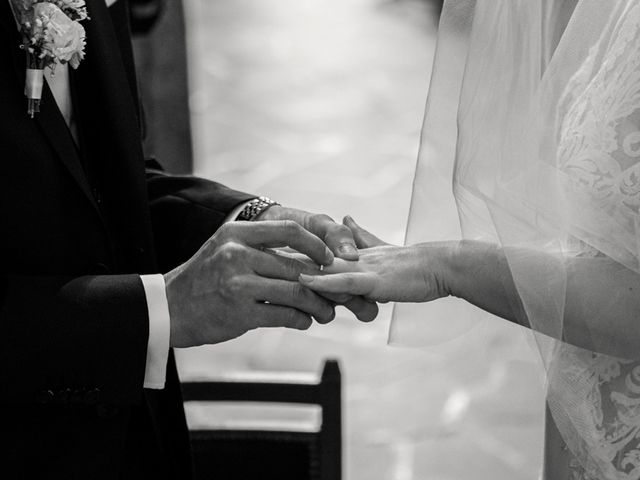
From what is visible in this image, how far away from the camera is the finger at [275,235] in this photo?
1.87m

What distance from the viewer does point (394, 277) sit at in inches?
75.5

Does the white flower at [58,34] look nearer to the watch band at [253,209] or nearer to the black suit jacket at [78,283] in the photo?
the black suit jacket at [78,283]

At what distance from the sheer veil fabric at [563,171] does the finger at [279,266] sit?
1.14ft

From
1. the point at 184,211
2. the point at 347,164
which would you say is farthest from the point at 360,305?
the point at 347,164

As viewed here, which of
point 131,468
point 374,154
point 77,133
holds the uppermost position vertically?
point 77,133

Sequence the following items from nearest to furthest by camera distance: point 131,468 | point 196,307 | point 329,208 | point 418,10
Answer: point 196,307, point 131,468, point 329,208, point 418,10

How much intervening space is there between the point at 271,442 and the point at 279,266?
0.50 meters

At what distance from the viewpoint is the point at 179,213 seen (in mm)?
2232

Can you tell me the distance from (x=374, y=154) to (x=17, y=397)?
5.57 meters

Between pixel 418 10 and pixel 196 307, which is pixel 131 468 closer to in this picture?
pixel 196 307

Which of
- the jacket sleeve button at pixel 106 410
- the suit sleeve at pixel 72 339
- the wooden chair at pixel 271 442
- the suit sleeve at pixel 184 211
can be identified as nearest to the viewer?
the suit sleeve at pixel 72 339

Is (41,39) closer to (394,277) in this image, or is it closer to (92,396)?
(92,396)

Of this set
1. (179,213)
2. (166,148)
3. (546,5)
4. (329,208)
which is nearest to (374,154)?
(329,208)

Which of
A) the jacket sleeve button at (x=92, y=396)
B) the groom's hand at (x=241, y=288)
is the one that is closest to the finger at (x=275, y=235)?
the groom's hand at (x=241, y=288)
